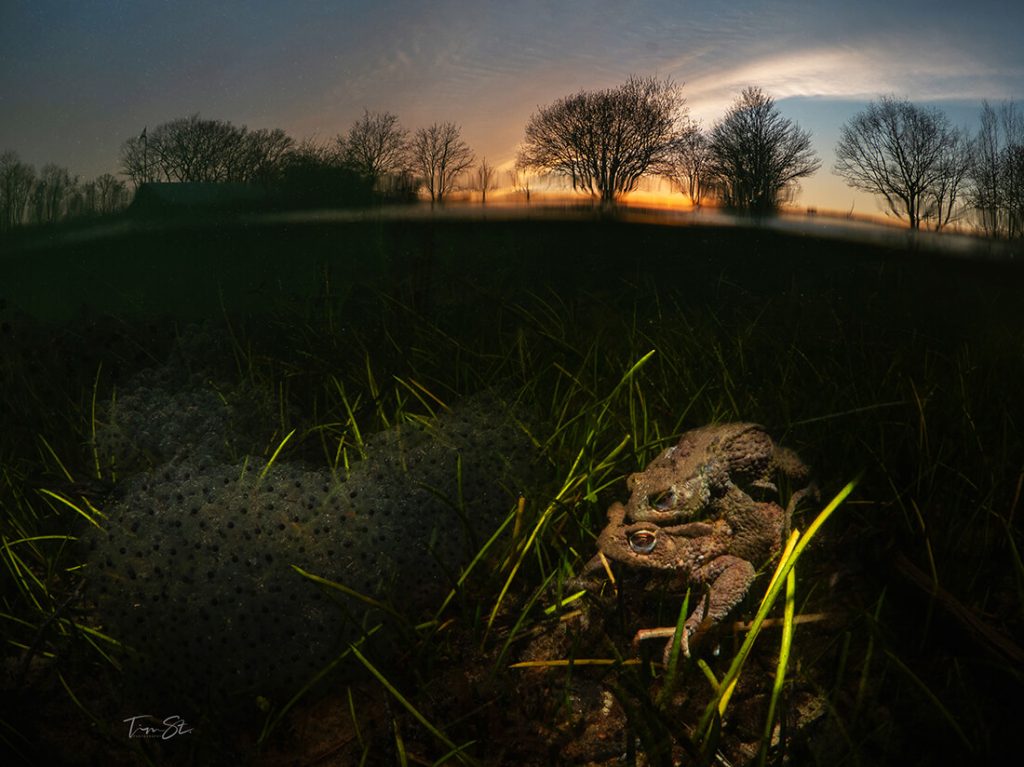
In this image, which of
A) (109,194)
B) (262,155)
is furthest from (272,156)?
(109,194)

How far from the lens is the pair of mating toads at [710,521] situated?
6.13ft

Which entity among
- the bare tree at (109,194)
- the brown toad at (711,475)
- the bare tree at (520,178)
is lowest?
the brown toad at (711,475)

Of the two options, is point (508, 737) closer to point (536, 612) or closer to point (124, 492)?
point (536, 612)

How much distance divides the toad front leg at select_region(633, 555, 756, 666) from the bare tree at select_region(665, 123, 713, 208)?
3.32 m

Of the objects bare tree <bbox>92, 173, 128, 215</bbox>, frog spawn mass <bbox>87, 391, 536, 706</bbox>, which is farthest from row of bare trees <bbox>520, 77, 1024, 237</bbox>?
bare tree <bbox>92, 173, 128, 215</bbox>

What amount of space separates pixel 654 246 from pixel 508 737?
5.46 m

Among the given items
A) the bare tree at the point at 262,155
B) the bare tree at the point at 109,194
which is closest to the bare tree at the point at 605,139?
the bare tree at the point at 262,155

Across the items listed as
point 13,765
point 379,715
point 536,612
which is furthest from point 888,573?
point 13,765

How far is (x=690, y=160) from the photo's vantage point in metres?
4.68

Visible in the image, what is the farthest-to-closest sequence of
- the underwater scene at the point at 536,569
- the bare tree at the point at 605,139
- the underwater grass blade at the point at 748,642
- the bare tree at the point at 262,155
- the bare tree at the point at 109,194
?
the bare tree at the point at 109,194 → the bare tree at the point at 262,155 → the bare tree at the point at 605,139 → the underwater scene at the point at 536,569 → the underwater grass blade at the point at 748,642

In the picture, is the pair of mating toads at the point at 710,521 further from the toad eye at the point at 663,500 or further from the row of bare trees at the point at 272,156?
the row of bare trees at the point at 272,156

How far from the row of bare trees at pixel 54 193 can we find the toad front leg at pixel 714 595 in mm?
8404

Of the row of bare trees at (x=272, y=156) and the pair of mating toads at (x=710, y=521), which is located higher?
the row of bare trees at (x=272, y=156)

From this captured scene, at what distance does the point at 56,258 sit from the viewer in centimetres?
1323
